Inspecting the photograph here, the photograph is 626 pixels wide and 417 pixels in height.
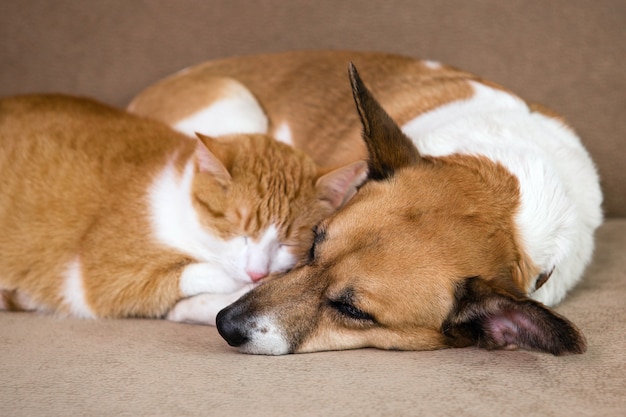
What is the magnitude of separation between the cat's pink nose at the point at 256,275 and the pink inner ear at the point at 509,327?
746 millimetres

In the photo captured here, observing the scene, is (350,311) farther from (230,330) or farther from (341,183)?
(341,183)

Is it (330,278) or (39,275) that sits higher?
(330,278)

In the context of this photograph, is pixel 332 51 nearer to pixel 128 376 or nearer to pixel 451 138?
pixel 451 138

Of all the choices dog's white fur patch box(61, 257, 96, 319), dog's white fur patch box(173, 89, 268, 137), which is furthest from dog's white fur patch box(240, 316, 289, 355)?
dog's white fur patch box(173, 89, 268, 137)

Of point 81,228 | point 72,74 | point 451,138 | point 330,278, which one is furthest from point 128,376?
point 72,74

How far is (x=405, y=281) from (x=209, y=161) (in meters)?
0.79

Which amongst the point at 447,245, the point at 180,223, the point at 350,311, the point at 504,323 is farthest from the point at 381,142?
the point at 180,223

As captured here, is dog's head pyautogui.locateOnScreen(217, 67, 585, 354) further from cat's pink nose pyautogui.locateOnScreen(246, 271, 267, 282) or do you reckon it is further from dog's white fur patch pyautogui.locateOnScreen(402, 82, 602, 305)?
cat's pink nose pyautogui.locateOnScreen(246, 271, 267, 282)

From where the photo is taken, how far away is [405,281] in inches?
64.3

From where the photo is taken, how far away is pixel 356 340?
5.66 feet

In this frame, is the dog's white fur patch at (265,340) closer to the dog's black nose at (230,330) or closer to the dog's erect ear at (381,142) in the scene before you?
the dog's black nose at (230,330)

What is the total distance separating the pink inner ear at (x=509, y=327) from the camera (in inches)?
59.9

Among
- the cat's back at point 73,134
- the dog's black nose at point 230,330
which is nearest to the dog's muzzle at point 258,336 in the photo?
the dog's black nose at point 230,330

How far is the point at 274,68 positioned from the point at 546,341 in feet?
6.42
